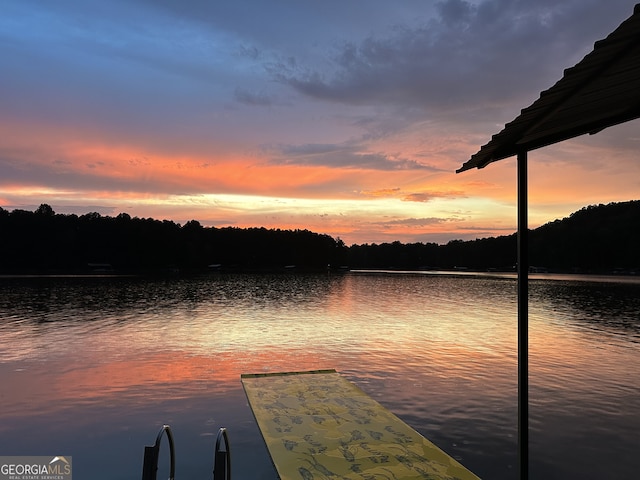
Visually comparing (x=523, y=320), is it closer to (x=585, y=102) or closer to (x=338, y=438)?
(x=585, y=102)

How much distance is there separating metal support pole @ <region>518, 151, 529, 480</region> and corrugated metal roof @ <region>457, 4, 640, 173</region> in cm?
34

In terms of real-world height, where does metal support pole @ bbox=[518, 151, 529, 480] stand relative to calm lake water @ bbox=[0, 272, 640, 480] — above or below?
above

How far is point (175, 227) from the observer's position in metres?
120

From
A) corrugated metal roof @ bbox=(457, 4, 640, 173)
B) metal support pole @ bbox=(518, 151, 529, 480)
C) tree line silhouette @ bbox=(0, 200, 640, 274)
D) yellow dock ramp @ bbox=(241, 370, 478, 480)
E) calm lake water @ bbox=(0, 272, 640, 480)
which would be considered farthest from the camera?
tree line silhouette @ bbox=(0, 200, 640, 274)

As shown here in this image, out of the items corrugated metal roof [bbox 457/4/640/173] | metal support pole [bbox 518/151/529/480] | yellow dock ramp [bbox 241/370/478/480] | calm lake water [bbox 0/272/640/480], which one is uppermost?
corrugated metal roof [bbox 457/4/640/173]

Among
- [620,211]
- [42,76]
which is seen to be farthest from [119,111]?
[620,211]

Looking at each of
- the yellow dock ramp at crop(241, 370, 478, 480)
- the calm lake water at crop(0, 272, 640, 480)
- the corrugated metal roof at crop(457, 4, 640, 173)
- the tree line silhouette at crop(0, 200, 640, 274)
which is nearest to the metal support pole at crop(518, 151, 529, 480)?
the corrugated metal roof at crop(457, 4, 640, 173)

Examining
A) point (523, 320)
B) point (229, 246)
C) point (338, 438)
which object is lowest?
point (338, 438)

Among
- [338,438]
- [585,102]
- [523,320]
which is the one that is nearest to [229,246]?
[338,438]

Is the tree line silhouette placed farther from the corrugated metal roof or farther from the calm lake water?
the corrugated metal roof

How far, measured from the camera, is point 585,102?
2725 millimetres

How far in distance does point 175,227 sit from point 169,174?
85335mm

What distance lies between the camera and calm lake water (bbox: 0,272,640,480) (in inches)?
255

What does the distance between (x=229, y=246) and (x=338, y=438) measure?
12100 centimetres
